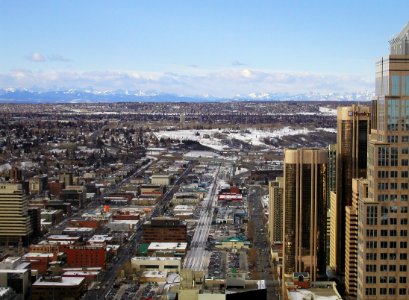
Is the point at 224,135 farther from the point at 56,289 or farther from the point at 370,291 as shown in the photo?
the point at 370,291

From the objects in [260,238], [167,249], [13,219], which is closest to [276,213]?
[260,238]

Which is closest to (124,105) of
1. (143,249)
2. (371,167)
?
(143,249)

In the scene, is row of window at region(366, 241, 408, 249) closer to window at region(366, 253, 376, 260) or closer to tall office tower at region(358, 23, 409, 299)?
tall office tower at region(358, 23, 409, 299)

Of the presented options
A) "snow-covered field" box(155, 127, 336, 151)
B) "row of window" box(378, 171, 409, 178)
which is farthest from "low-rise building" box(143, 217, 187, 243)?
"snow-covered field" box(155, 127, 336, 151)

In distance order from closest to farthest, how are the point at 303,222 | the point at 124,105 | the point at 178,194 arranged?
the point at 303,222 → the point at 178,194 → the point at 124,105

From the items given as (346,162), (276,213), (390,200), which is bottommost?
(276,213)

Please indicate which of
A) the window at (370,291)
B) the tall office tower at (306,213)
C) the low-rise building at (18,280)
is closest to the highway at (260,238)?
the tall office tower at (306,213)

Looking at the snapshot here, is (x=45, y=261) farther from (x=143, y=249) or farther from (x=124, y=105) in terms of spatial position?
(x=124, y=105)
